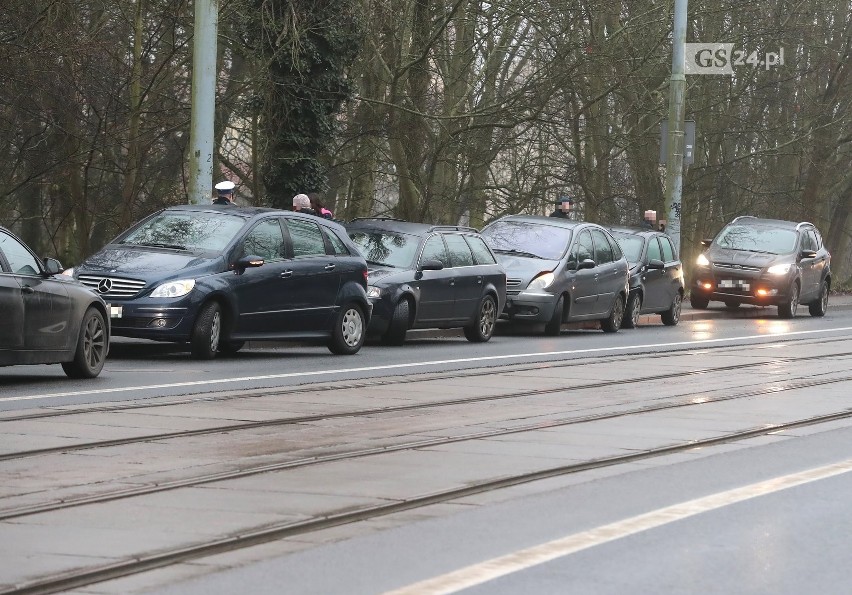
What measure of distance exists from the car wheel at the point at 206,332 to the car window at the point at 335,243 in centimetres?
232

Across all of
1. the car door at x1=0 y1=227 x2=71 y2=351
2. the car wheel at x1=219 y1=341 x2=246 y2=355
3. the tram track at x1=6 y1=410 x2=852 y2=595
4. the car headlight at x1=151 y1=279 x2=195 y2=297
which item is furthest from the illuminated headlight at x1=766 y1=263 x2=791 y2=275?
the tram track at x1=6 y1=410 x2=852 y2=595

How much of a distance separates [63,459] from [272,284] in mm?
8431

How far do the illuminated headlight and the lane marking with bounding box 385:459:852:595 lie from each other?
2308 centimetres

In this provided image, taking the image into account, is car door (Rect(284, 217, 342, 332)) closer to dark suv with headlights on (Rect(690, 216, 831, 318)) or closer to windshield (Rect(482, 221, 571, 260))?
windshield (Rect(482, 221, 571, 260))

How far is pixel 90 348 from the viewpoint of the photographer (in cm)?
1507

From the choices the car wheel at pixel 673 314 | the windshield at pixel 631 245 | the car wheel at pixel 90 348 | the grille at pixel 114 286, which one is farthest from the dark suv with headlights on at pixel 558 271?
the car wheel at pixel 90 348

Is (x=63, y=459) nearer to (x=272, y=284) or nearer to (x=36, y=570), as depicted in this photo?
(x=36, y=570)

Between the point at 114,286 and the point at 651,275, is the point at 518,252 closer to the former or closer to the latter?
the point at 651,275

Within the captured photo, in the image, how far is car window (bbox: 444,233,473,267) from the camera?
22469 millimetres

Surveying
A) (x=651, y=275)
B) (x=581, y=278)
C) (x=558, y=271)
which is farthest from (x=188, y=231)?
(x=651, y=275)

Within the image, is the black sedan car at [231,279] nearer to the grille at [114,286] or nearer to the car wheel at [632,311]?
the grille at [114,286]

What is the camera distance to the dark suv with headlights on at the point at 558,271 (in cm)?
2452

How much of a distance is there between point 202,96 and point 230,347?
4.34m

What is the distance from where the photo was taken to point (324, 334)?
1911 cm
